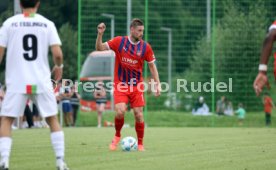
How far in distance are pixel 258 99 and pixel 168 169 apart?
70.3ft

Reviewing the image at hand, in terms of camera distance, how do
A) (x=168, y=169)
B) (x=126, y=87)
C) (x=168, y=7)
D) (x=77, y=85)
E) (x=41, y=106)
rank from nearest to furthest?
(x=41, y=106)
(x=168, y=169)
(x=126, y=87)
(x=77, y=85)
(x=168, y=7)

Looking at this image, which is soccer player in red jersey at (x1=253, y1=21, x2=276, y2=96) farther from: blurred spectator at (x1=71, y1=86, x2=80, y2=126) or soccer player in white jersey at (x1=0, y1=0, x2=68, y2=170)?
blurred spectator at (x1=71, y1=86, x2=80, y2=126)

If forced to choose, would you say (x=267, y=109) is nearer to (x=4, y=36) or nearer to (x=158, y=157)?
(x=158, y=157)

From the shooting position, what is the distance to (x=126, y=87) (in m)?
14.1

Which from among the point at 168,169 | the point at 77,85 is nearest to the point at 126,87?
the point at 168,169

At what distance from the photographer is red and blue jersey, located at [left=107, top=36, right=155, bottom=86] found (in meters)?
14.1

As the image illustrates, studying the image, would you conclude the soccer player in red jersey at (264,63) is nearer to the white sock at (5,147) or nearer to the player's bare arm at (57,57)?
the player's bare arm at (57,57)

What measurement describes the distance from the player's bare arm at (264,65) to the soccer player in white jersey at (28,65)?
2.51 meters

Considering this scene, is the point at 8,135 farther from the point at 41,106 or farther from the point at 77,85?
the point at 77,85

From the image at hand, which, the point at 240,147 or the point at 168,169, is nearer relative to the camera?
the point at 168,169

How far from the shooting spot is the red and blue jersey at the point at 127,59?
1410cm

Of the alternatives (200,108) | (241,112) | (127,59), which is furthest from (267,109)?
(127,59)

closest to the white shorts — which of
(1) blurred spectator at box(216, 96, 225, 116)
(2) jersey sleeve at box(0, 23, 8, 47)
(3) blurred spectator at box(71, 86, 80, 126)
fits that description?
(2) jersey sleeve at box(0, 23, 8, 47)

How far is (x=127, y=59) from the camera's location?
557 inches
